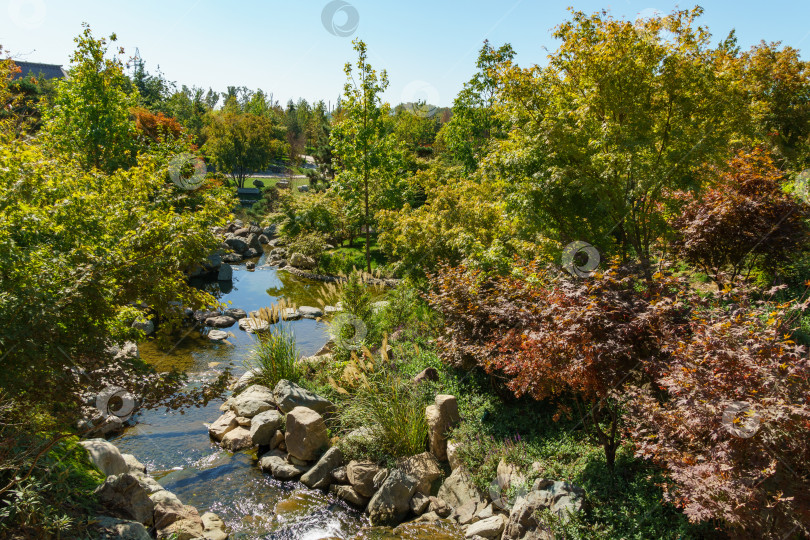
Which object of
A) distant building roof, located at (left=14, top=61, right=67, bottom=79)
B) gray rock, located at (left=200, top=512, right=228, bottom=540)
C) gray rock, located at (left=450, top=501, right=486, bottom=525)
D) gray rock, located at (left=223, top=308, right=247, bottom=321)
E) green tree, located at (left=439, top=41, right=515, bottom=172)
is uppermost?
distant building roof, located at (left=14, top=61, right=67, bottom=79)

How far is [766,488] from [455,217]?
1006cm

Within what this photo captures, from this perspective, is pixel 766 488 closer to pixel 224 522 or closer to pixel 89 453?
pixel 224 522

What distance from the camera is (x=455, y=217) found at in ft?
41.6

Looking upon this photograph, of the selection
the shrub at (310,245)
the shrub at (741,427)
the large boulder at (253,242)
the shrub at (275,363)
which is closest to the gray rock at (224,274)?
the shrub at (310,245)

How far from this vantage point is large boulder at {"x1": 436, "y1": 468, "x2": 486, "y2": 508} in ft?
17.9

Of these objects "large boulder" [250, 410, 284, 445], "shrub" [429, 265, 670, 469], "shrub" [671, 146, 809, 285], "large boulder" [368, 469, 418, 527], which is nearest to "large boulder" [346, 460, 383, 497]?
"large boulder" [368, 469, 418, 527]

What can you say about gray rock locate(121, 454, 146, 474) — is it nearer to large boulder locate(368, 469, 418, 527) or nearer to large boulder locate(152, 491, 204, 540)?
large boulder locate(152, 491, 204, 540)

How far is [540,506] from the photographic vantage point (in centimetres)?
451

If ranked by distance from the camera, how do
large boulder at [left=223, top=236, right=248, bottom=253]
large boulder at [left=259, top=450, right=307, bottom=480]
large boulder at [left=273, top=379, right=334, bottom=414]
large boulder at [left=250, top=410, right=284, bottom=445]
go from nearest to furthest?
large boulder at [left=259, top=450, right=307, bottom=480] < large boulder at [left=250, top=410, right=284, bottom=445] < large boulder at [left=273, top=379, right=334, bottom=414] < large boulder at [left=223, top=236, right=248, bottom=253]

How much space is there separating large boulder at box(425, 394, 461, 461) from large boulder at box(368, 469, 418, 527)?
669 millimetres

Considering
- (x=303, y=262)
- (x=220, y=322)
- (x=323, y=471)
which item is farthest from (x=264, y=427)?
(x=303, y=262)

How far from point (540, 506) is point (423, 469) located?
6.10ft

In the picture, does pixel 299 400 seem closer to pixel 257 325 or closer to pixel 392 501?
pixel 257 325

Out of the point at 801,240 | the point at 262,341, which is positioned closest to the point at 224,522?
the point at 262,341
